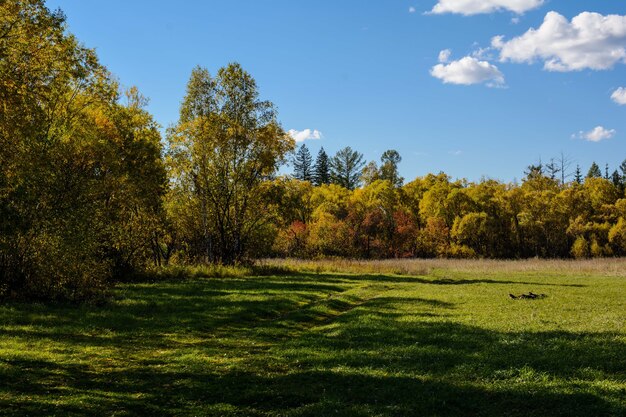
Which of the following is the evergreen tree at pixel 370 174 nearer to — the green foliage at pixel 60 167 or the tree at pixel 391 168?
the tree at pixel 391 168

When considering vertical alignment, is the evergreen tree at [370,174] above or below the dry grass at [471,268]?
above

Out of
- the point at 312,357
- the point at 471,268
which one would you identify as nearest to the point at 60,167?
the point at 312,357

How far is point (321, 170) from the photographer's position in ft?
534

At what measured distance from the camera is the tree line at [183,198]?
21.6 meters

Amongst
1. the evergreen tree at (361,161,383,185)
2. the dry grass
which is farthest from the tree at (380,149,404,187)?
the dry grass

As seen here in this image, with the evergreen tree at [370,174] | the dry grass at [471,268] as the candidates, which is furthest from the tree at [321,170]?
the dry grass at [471,268]

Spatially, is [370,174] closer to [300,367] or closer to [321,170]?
[321,170]

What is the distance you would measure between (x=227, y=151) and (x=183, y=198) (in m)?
7.31

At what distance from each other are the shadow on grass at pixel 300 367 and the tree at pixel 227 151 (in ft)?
96.1

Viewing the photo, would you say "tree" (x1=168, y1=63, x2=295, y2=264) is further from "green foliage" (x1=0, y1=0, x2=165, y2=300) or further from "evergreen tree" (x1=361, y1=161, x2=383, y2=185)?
"evergreen tree" (x1=361, y1=161, x2=383, y2=185)

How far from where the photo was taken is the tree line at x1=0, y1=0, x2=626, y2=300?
70.8 ft

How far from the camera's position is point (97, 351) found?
17078 millimetres

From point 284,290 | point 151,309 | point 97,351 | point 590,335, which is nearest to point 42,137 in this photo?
point 151,309

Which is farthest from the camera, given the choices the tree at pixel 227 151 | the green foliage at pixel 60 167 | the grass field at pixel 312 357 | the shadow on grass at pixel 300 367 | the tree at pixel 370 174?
the tree at pixel 370 174
